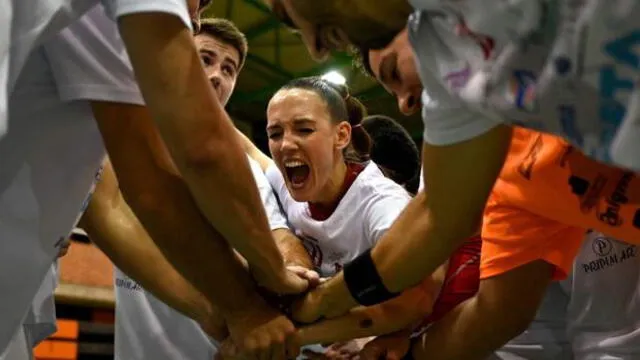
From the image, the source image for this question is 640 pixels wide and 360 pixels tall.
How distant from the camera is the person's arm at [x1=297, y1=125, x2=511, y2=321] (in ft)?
3.75

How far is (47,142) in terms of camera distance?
1296mm

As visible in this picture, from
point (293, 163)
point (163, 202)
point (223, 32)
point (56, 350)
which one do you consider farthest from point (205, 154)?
point (56, 350)

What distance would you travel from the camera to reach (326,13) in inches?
45.2

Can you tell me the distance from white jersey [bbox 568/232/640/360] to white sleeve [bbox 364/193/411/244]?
377mm

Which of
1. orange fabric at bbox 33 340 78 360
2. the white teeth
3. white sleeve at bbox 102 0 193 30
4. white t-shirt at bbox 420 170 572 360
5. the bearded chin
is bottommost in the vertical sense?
orange fabric at bbox 33 340 78 360

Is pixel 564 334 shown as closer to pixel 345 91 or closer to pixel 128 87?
pixel 345 91

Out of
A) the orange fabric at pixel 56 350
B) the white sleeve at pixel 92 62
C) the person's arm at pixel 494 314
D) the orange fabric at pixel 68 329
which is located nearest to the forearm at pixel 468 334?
the person's arm at pixel 494 314

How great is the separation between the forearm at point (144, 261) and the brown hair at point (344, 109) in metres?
0.79

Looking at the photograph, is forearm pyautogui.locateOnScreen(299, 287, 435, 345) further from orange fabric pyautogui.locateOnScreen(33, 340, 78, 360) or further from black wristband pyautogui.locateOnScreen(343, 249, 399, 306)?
orange fabric pyautogui.locateOnScreen(33, 340, 78, 360)

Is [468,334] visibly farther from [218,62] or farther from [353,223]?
[218,62]

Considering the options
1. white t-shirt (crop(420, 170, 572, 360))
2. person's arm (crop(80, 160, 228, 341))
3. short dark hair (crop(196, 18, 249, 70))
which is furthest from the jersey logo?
short dark hair (crop(196, 18, 249, 70))

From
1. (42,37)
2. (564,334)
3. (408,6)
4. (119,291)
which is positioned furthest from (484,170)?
(119,291)

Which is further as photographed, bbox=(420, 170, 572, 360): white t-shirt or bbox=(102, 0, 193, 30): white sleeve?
bbox=(420, 170, 572, 360): white t-shirt

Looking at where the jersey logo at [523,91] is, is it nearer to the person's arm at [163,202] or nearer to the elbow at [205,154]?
the elbow at [205,154]
